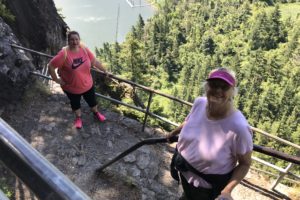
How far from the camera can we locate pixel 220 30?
10362cm

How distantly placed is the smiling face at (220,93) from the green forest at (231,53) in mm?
57503

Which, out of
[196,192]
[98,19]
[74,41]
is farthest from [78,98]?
[98,19]

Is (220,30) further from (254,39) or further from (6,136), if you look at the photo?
(6,136)

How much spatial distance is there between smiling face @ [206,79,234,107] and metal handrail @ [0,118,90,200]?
1.44 metres

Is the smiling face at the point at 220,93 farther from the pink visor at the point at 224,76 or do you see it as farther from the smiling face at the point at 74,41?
the smiling face at the point at 74,41

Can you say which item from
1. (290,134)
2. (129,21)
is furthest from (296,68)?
(129,21)

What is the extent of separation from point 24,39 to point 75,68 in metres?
4.29

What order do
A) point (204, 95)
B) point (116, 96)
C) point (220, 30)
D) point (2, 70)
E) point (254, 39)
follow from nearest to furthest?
1. point (204, 95)
2. point (2, 70)
3. point (116, 96)
4. point (254, 39)
5. point (220, 30)

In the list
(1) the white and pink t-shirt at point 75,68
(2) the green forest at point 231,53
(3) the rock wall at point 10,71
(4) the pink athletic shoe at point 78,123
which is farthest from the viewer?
(2) the green forest at point 231,53

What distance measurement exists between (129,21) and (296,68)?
47.4 meters

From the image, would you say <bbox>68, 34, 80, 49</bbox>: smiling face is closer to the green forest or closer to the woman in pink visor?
the woman in pink visor

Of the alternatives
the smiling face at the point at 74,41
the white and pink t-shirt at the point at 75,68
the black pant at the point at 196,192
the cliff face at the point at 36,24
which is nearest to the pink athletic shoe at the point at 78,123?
the white and pink t-shirt at the point at 75,68

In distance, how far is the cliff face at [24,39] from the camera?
538 cm

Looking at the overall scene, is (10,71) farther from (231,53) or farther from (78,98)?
(231,53)
